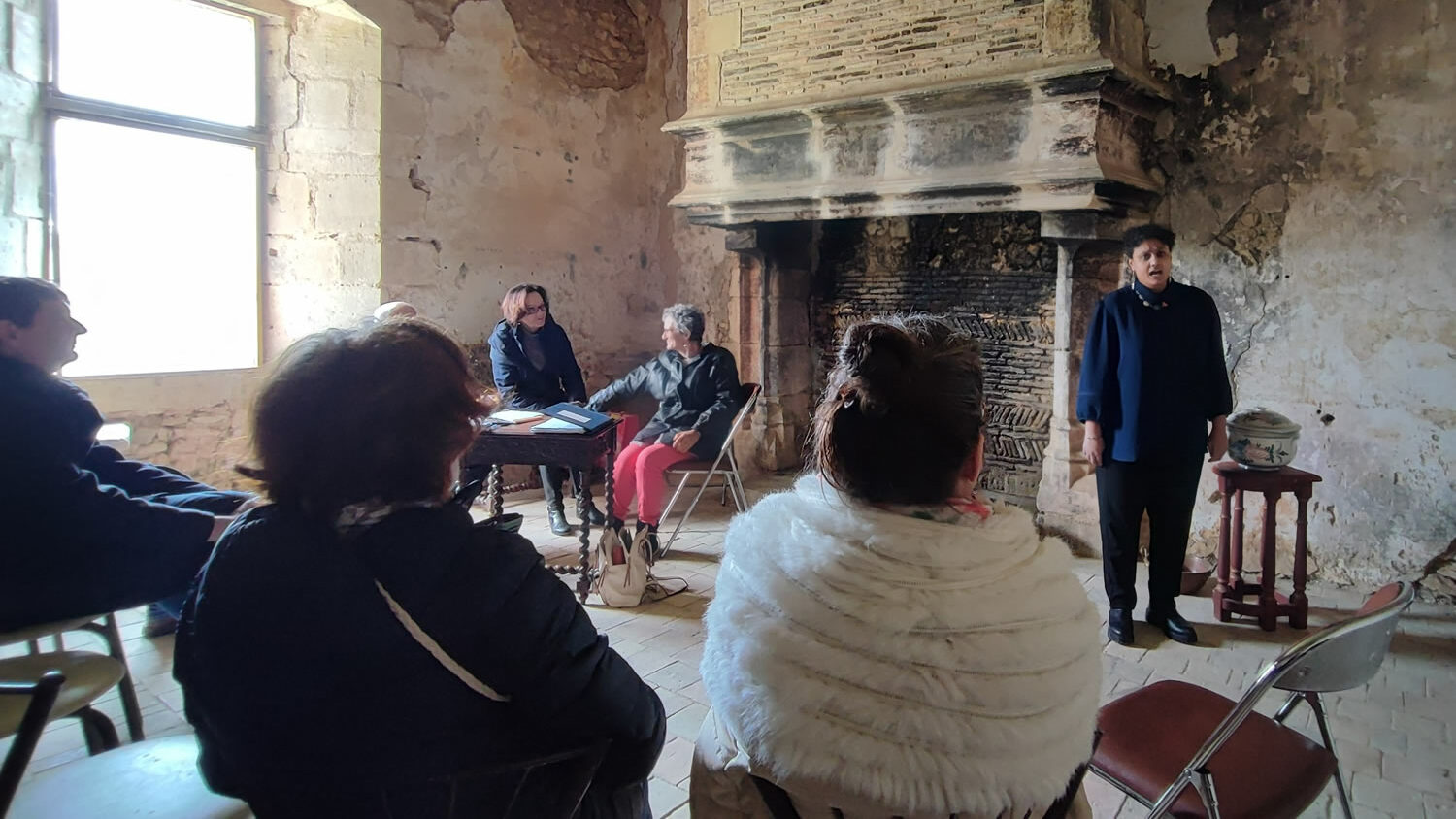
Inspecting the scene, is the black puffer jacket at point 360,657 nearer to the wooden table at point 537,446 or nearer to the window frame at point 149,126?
the wooden table at point 537,446

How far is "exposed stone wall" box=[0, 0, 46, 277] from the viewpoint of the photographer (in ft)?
13.1

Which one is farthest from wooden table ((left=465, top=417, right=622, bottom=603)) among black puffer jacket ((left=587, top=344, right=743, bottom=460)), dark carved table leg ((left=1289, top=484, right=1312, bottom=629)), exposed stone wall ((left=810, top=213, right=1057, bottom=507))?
dark carved table leg ((left=1289, top=484, right=1312, bottom=629))

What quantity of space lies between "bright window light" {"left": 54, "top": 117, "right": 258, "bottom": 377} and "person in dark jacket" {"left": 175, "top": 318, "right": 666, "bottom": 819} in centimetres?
412

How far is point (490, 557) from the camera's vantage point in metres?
1.18

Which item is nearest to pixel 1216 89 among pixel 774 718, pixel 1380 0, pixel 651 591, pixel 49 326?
pixel 1380 0

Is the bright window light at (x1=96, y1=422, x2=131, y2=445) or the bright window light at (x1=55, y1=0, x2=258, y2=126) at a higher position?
the bright window light at (x1=55, y1=0, x2=258, y2=126)

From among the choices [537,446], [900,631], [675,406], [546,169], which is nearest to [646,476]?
[675,406]

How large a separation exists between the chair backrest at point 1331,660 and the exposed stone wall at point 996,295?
2.94 m

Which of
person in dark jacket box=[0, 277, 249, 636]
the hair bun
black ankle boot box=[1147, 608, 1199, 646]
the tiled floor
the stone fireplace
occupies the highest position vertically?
the stone fireplace

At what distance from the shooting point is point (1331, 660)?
160cm

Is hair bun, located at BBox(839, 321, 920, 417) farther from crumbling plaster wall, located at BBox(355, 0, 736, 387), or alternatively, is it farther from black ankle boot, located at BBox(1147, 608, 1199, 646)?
crumbling plaster wall, located at BBox(355, 0, 736, 387)

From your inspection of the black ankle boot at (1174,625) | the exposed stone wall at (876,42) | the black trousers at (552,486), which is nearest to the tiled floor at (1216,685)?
the black ankle boot at (1174,625)

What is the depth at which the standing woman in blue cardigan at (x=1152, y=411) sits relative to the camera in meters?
3.21

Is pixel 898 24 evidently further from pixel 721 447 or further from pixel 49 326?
pixel 49 326
